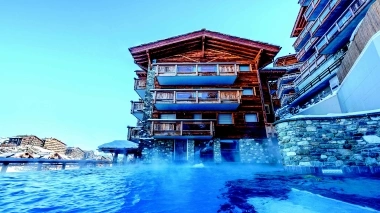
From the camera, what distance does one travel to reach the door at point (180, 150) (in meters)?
15.5

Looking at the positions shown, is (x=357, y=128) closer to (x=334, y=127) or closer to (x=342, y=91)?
(x=334, y=127)

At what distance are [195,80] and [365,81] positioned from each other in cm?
1219

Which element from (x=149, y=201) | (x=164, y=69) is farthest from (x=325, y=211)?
(x=164, y=69)

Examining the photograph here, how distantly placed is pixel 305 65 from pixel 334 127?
19.5m

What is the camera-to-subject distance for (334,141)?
678 cm

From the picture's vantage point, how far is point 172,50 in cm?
1955

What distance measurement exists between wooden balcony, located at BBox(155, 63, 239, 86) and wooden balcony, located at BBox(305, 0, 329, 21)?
12.8 metres

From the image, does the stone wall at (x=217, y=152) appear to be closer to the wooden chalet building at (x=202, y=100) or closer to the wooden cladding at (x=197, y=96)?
the wooden chalet building at (x=202, y=100)

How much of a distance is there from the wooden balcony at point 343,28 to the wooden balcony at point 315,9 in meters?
3.80

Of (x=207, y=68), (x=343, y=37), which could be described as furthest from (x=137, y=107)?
(x=343, y=37)

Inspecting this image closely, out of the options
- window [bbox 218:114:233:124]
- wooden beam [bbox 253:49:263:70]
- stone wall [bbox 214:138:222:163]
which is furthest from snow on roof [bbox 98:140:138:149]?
wooden beam [bbox 253:49:263:70]

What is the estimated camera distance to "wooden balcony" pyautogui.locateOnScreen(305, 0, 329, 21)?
19.5 m

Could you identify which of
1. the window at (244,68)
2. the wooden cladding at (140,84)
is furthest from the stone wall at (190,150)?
the window at (244,68)

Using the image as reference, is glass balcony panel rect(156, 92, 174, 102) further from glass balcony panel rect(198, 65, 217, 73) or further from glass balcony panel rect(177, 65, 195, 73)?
glass balcony panel rect(198, 65, 217, 73)
